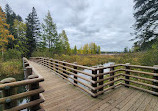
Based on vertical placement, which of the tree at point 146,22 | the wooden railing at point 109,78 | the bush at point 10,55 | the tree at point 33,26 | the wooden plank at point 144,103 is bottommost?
the wooden plank at point 144,103

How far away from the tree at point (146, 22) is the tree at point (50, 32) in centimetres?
1719

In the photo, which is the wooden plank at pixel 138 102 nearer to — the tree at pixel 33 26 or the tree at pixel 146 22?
the tree at pixel 146 22

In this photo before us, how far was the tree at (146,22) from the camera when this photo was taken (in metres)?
7.98

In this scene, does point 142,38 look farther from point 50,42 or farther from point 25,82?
point 50,42

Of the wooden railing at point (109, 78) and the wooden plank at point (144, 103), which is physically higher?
the wooden railing at point (109, 78)

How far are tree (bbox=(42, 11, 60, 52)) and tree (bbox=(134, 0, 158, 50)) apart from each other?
1719 centimetres

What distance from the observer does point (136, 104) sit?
258cm

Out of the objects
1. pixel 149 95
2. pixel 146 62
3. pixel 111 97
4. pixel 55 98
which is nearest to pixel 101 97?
pixel 111 97

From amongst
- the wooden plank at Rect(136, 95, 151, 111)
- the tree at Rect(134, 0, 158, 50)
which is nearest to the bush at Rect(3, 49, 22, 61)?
the wooden plank at Rect(136, 95, 151, 111)

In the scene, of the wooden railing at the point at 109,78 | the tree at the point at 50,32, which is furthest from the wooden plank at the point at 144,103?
the tree at the point at 50,32

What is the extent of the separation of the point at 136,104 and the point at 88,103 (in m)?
1.71

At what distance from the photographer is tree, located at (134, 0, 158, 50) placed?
798 centimetres

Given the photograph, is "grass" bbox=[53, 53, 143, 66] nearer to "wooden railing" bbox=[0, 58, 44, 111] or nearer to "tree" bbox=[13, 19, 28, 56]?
"wooden railing" bbox=[0, 58, 44, 111]

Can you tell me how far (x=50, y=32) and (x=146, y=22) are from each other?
18692 millimetres
